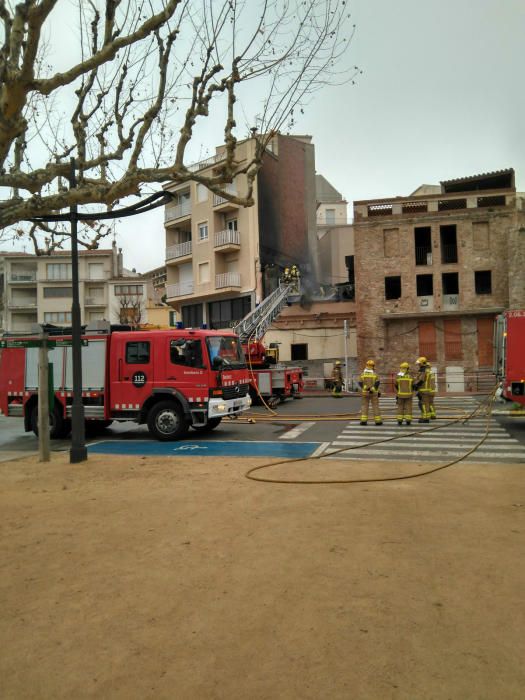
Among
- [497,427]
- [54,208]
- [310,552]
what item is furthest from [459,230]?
[310,552]

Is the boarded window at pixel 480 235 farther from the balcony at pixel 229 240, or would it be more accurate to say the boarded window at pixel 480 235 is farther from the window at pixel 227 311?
the balcony at pixel 229 240

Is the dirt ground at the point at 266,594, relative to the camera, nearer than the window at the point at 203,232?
Yes

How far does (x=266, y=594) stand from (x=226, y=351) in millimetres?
9625

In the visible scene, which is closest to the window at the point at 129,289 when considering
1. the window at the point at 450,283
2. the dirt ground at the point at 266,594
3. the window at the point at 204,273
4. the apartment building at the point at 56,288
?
the apartment building at the point at 56,288

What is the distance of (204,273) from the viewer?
1452 inches

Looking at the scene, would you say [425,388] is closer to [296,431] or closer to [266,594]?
[296,431]

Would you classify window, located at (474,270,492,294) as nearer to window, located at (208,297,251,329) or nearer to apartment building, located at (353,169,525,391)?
apartment building, located at (353,169,525,391)

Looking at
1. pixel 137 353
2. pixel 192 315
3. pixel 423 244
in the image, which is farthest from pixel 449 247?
pixel 137 353

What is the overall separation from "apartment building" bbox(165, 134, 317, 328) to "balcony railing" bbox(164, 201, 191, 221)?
72 millimetres

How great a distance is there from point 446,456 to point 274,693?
795 centimetres

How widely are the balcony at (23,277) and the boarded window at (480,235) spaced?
47.4 m

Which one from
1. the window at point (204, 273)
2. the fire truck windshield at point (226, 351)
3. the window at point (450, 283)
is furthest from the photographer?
the window at point (204, 273)

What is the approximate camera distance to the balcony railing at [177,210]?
38.2 metres

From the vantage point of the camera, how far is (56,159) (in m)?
11.6
